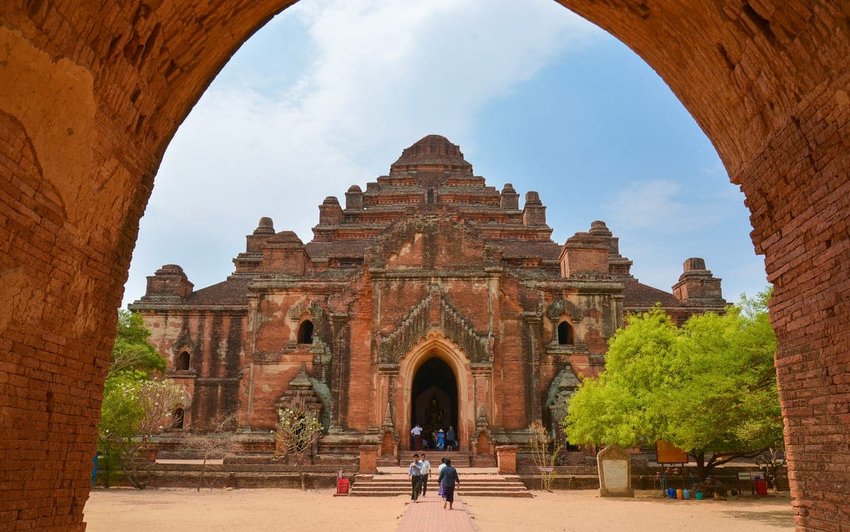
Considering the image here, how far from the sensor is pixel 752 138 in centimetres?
714

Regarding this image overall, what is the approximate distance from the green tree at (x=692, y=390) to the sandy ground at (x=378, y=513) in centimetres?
178

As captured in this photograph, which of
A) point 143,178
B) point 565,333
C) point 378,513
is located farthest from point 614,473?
point 143,178

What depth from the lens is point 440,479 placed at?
16828 millimetres

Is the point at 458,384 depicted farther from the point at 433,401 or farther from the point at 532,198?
the point at 532,198

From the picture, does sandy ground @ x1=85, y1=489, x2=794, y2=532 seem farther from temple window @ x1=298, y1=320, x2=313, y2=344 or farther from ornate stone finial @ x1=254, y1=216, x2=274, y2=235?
ornate stone finial @ x1=254, y1=216, x2=274, y2=235

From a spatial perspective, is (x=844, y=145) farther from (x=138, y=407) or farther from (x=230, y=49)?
(x=138, y=407)

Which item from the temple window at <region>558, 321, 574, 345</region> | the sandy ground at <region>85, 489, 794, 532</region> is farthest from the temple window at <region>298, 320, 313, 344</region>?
the temple window at <region>558, 321, 574, 345</region>

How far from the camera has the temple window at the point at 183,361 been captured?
33.5 m

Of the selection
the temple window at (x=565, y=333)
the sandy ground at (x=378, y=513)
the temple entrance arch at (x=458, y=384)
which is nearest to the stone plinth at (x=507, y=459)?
the sandy ground at (x=378, y=513)

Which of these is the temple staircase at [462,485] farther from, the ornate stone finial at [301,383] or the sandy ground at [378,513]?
the ornate stone finial at [301,383]

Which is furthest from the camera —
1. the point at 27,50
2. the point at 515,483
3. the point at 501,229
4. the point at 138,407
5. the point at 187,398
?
the point at 501,229

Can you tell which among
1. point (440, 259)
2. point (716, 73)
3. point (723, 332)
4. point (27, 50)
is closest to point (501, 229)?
point (440, 259)

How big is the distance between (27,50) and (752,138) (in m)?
6.67

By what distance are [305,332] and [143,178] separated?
922 inches
